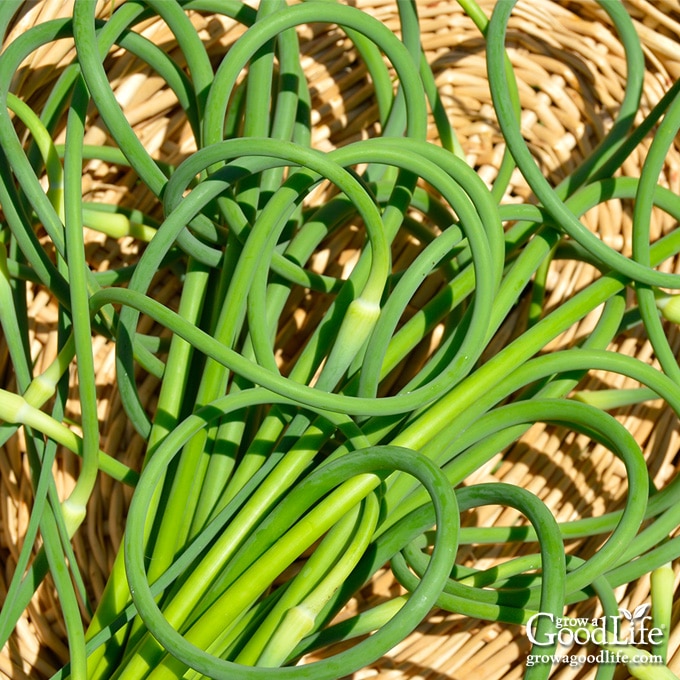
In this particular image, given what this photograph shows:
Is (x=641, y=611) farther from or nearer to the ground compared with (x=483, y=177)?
nearer to the ground

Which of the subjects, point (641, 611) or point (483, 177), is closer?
point (641, 611)

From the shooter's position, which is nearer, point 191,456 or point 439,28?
point 191,456

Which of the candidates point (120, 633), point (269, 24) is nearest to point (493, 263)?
point (269, 24)

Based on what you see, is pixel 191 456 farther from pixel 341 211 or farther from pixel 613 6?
pixel 613 6
